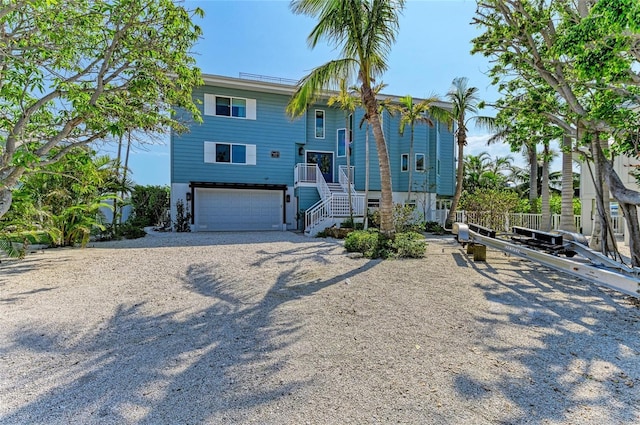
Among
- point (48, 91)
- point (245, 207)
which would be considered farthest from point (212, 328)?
point (245, 207)

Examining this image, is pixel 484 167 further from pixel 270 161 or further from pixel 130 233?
pixel 130 233

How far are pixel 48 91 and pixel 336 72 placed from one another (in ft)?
24.4

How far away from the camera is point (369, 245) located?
9547 millimetres

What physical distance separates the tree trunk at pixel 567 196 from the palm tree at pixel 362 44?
6353mm

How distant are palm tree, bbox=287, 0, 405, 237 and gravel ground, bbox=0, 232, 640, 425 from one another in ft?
13.6

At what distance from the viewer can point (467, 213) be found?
17141mm

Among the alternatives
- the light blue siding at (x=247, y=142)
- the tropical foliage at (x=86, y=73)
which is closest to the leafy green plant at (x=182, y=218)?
the light blue siding at (x=247, y=142)

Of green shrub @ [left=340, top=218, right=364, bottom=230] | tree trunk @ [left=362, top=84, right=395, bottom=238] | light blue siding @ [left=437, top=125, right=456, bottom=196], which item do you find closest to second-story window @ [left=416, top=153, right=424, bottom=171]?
light blue siding @ [left=437, top=125, right=456, bottom=196]

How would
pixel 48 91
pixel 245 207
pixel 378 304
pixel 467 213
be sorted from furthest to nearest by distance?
pixel 245 207, pixel 467 213, pixel 48 91, pixel 378 304

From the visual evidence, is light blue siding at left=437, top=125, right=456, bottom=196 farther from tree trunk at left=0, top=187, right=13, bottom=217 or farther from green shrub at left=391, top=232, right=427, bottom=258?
tree trunk at left=0, top=187, right=13, bottom=217

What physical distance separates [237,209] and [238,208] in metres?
0.08

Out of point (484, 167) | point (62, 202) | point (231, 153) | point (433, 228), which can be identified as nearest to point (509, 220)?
point (433, 228)

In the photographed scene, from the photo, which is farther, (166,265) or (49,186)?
(49,186)

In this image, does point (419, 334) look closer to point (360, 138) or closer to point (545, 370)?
point (545, 370)
